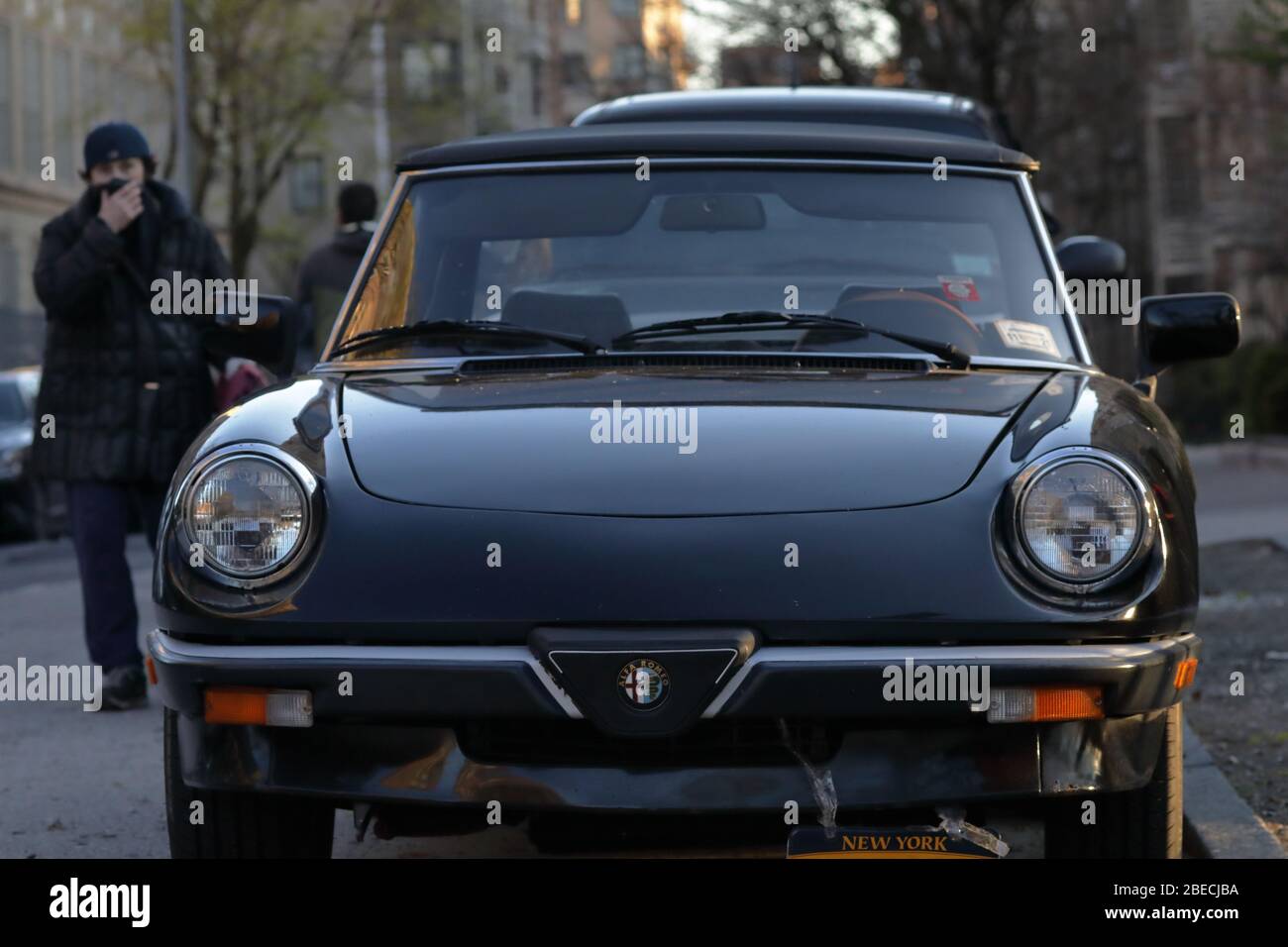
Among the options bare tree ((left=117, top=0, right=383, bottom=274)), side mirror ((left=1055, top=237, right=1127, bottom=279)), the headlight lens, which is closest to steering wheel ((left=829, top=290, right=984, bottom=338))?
side mirror ((left=1055, top=237, right=1127, bottom=279))

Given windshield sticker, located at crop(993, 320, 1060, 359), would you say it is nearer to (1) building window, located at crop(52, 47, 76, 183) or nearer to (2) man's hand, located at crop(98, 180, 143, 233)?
(2) man's hand, located at crop(98, 180, 143, 233)

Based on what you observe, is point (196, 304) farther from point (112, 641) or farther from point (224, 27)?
point (224, 27)

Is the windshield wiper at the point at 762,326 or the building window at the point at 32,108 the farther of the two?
the building window at the point at 32,108

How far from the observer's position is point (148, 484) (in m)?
7.44

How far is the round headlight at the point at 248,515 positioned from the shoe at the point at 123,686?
3.83 metres

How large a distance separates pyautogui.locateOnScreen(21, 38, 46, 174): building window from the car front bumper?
41.4m

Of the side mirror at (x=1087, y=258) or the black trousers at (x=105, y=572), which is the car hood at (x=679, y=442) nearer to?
the side mirror at (x=1087, y=258)

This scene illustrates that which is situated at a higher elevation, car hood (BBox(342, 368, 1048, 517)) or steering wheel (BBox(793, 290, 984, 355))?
steering wheel (BBox(793, 290, 984, 355))

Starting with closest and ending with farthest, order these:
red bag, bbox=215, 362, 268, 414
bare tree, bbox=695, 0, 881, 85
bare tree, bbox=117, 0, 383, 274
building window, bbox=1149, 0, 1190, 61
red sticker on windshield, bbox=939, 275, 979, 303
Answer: red sticker on windshield, bbox=939, 275, 979, 303 → red bag, bbox=215, 362, 268, 414 → bare tree, bbox=695, 0, 881, 85 → bare tree, bbox=117, 0, 383, 274 → building window, bbox=1149, 0, 1190, 61

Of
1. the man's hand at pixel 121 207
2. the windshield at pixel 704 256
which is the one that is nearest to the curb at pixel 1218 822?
the windshield at pixel 704 256

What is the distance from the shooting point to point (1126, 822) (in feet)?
12.4

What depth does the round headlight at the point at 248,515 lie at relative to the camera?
365 centimetres

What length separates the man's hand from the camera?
7.33 m
